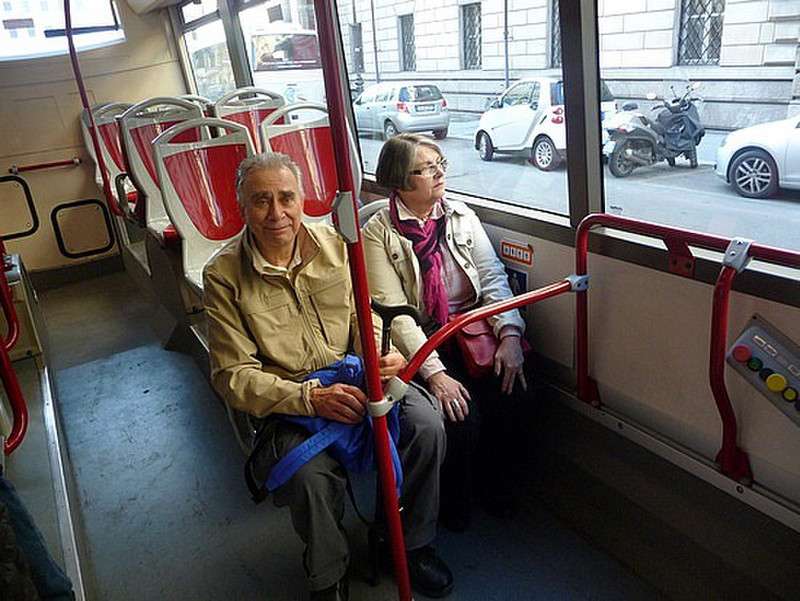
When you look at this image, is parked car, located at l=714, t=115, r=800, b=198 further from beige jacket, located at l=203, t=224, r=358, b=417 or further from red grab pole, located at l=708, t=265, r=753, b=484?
beige jacket, located at l=203, t=224, r=358, b=417

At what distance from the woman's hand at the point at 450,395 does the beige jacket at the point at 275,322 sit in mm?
304

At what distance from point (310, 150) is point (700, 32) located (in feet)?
6.20

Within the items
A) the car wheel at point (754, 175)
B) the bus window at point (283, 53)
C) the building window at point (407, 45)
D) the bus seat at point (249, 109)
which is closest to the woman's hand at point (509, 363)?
the car wheel at point (754, 175)

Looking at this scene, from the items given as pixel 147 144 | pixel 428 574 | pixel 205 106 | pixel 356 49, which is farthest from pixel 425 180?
pixel 205 106

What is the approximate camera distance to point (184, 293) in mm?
2941

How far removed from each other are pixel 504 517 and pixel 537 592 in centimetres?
31

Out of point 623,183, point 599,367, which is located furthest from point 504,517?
point 623,183

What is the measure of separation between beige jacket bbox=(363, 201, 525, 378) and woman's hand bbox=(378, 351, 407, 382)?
23 cm

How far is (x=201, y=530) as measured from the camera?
2.10 m

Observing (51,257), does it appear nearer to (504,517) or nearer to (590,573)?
(504,517)

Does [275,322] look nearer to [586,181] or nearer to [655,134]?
[586,181]

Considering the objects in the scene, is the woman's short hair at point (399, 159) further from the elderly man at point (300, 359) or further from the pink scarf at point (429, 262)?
the elderly man at point (300, 359)

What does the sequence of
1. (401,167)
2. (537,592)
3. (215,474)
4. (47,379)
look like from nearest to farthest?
1. (537,592)
2. (401,167)
3. (215,474)
4. (47,379)

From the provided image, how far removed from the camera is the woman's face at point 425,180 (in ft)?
6.54
